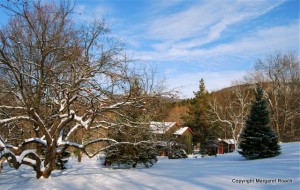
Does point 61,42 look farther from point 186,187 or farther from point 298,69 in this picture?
point 298,69

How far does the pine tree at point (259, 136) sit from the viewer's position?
16375 mm

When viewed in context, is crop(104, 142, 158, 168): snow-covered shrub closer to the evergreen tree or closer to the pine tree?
the pine tree

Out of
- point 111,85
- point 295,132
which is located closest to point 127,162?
point 111,85

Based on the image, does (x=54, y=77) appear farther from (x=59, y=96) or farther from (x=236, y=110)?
(x=236, y=110)

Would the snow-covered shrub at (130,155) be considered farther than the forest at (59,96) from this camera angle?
Yes

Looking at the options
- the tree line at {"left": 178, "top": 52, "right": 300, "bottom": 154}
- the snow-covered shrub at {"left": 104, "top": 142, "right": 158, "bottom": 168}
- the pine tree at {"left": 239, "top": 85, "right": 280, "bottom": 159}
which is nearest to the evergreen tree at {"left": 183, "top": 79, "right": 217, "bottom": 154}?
the tree line at {"left": 178, "top": 52, "right": 300, "bottom": 154}

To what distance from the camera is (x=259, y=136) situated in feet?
55.3

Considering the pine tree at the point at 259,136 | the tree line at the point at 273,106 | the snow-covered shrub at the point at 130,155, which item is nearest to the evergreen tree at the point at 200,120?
the tree line at the point at 273,106

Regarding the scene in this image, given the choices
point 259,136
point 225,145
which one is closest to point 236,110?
point 225,145

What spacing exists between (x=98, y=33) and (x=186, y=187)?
6280mm

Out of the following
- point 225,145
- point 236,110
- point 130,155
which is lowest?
point 130,155

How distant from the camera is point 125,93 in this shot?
10617 millimetres

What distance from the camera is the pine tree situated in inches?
645

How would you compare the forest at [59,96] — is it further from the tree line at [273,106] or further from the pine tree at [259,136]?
the tree line at [273,106]
